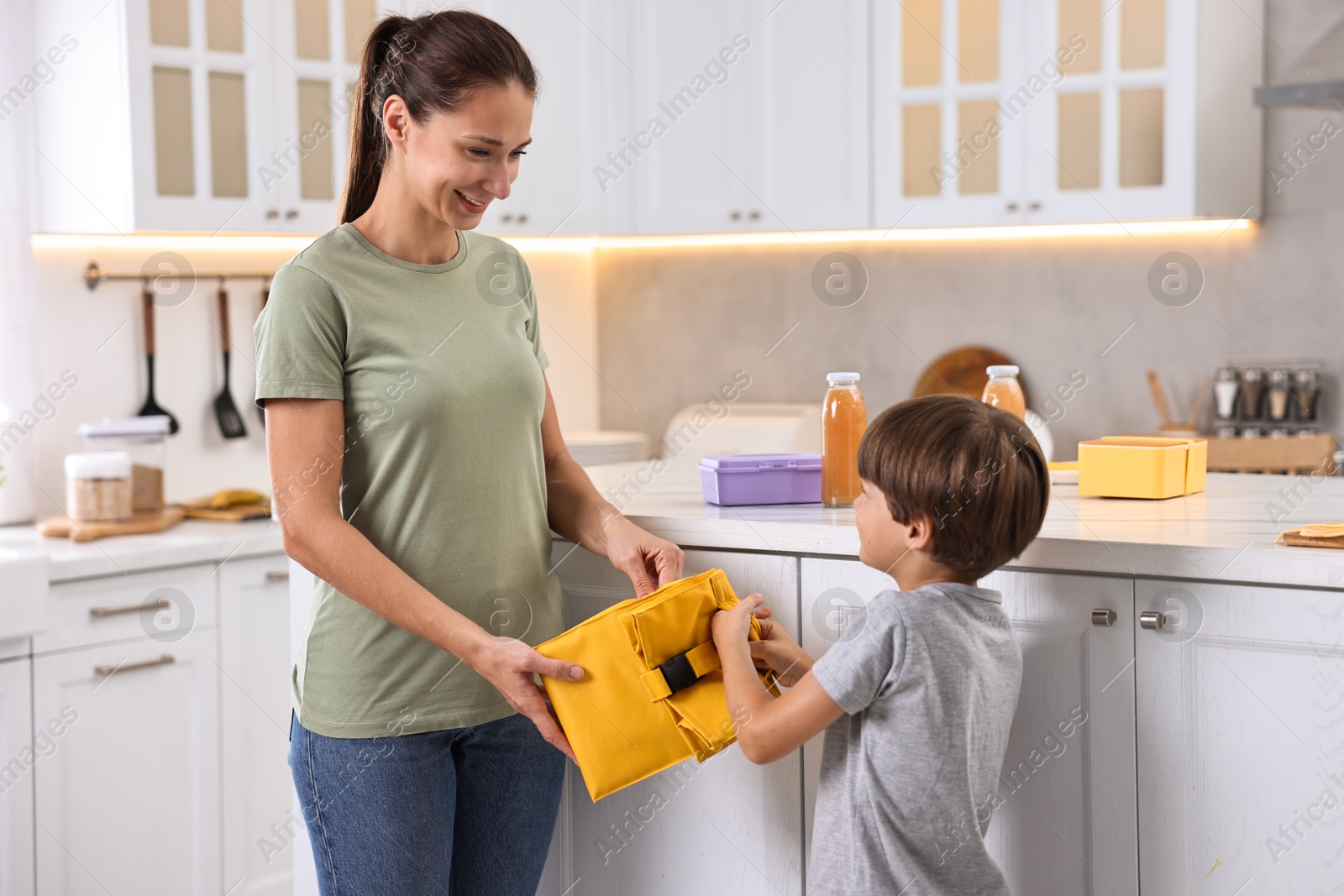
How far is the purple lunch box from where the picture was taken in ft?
5.05

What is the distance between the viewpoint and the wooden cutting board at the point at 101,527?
91.0 inches

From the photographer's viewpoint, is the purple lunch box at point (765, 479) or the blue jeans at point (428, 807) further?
the purple lunch box at point (765, 479)

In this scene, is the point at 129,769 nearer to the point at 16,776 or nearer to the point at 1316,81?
the point at 16,776

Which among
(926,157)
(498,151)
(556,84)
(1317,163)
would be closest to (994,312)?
(926,157)

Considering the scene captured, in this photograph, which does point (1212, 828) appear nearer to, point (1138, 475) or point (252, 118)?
point (1138, 475)

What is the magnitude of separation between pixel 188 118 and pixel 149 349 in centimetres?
51

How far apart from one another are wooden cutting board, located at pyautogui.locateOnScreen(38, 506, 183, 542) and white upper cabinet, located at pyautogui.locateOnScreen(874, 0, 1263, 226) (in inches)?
67.8

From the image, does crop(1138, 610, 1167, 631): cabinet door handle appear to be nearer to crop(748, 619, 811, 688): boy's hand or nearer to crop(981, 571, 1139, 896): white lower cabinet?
crop(981, 571, 1139, 896): white lower cabinet

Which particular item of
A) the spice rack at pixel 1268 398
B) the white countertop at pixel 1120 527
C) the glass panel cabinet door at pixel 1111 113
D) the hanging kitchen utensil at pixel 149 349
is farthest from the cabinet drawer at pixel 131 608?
the spice rack at pixel 1268 398

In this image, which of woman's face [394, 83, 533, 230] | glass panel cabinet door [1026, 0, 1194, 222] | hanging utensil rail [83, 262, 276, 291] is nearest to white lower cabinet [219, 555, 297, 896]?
hanging utensil rail [83, 262, 276, 291]

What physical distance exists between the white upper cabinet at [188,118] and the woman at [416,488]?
52.5 inches

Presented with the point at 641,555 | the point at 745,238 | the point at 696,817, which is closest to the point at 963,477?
the point at 641,555

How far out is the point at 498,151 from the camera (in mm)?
1150

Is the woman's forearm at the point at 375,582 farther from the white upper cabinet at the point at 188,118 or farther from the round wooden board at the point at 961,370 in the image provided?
the round wooden board at the point at 961,370
